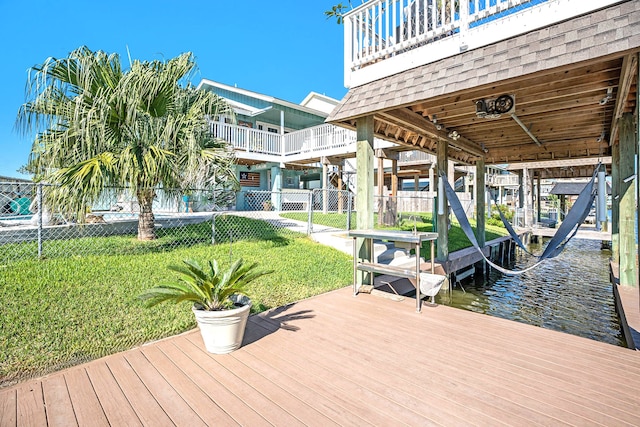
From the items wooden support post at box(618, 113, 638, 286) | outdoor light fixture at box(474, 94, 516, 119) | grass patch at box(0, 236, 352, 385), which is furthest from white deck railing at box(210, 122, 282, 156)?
wooden support post at box(618, 113, 638, 286)

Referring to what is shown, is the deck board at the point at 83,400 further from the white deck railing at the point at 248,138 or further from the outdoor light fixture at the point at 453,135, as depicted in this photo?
the white deck railing at the point at 248,138

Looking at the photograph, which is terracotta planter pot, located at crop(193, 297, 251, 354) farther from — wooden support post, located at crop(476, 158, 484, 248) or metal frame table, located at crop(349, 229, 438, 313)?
wooden support post, located at crop(476, 158, 484, 248)

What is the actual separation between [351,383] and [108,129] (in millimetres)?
5424

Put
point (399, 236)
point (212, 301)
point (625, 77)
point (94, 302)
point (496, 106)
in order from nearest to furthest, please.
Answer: point (212, 301) → point (625, 77) → point (94, 302) → point (399, 236) → point (496, 106)

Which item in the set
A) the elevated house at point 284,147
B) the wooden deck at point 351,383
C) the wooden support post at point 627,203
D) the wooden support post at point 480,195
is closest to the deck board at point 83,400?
the wooden deck at point 351,383

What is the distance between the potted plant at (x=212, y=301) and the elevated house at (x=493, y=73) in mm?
2300

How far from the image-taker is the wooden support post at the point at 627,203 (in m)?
4.61

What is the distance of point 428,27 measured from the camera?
13.8 feet

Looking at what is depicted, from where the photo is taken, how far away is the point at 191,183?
5.33 metres

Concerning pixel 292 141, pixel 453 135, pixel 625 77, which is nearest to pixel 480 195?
pixel 453 135

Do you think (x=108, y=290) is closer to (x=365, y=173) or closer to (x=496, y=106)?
(x=365, y=173)

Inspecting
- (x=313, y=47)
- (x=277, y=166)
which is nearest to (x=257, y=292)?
(x=277, y=166)

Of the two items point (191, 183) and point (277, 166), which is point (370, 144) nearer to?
point (191, 183)

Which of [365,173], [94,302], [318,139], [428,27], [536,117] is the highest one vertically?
[318,139]
